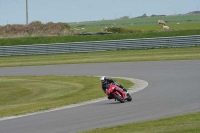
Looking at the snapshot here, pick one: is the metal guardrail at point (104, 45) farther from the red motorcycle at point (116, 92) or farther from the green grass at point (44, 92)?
the red motorcycle at point (116, 92)

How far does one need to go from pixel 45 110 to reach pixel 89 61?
74.5 ft

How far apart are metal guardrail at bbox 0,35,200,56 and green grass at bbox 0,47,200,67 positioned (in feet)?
2.95

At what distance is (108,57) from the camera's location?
143 feet

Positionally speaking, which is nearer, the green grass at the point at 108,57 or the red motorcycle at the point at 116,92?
the red motorcycle at the point at 116,92

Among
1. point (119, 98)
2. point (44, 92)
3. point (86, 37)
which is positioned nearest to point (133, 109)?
point (119, 98)

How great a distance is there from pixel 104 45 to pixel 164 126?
36530 millimetres

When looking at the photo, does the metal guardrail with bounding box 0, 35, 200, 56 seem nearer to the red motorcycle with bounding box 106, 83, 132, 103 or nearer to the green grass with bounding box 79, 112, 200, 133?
the red motorcycle with bounding box 106, 83, 132, 103

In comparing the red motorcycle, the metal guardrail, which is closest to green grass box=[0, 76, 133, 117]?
the red motorcycle

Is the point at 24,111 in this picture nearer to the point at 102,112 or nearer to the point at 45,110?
the point at 45,110

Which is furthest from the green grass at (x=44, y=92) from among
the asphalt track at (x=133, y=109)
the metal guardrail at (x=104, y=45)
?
the metal guardrail at (x=104, y=45)

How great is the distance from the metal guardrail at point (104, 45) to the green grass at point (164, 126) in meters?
31.8

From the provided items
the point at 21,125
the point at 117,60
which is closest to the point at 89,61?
the point at 117,60

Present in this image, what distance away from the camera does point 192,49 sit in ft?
143

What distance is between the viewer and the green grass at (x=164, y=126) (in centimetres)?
1232
